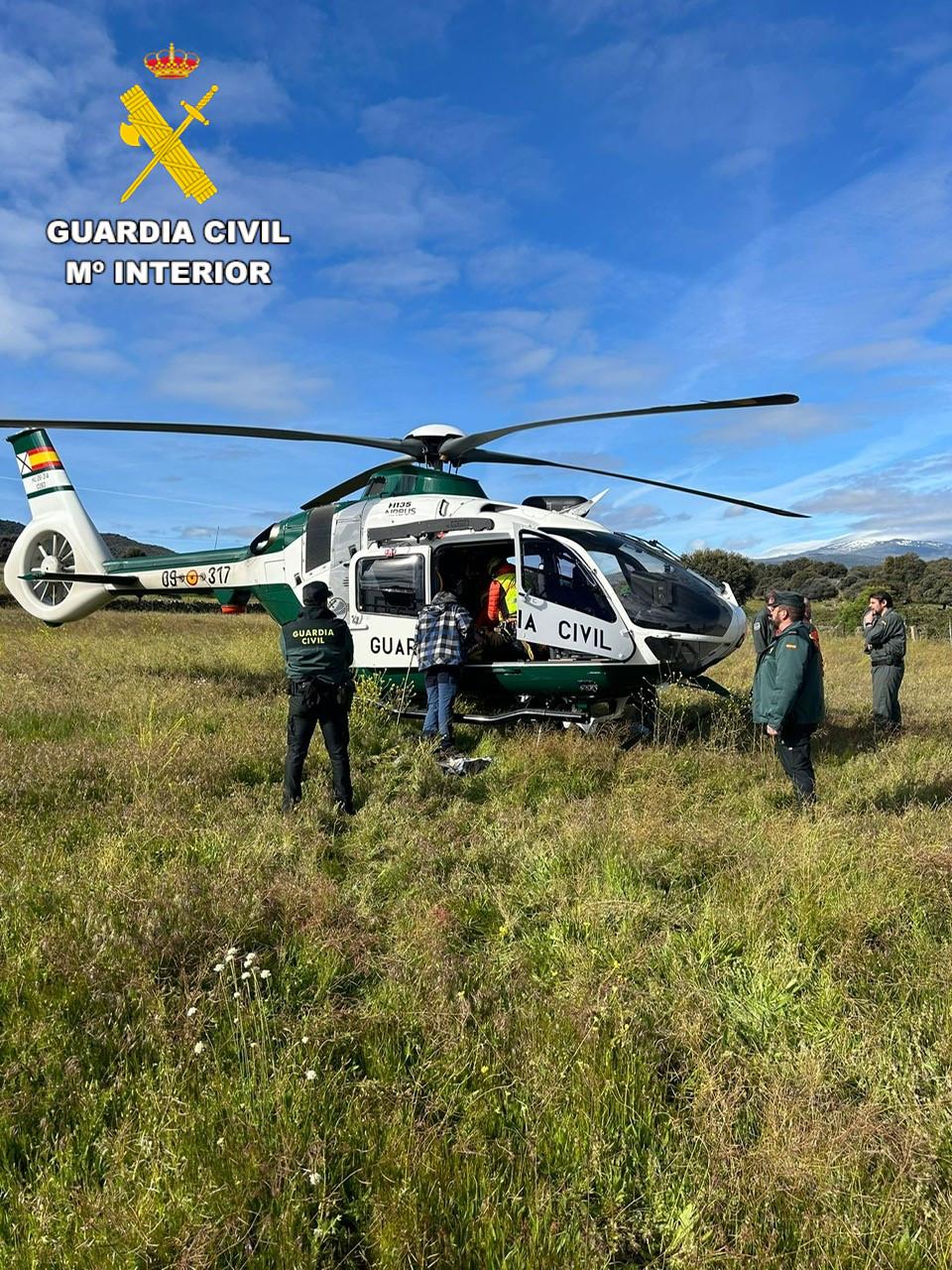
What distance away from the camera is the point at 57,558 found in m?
12.1

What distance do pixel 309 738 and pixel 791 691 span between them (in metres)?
3.69

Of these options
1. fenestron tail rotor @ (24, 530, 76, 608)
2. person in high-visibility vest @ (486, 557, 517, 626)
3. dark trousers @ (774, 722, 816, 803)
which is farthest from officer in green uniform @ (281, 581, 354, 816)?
fenestron tail rotor @ (24, 530, 76, 608)

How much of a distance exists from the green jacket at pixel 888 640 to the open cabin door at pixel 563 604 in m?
4.30

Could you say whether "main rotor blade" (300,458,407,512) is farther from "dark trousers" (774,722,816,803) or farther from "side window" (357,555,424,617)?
"dark trousers" (774,722,816,803)

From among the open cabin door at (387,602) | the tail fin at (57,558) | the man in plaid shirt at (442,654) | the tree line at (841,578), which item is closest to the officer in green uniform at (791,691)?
the man in plaid shirt at (442,654)

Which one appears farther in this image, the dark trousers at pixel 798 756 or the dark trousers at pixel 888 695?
the dark trousers at pixel 888 695

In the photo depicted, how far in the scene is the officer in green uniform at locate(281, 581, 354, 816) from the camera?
5.53 meters

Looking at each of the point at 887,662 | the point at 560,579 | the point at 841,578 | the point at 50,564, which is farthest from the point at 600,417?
the point at 841,578

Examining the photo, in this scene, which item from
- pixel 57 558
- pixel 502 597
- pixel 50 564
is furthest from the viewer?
pixel 57 558

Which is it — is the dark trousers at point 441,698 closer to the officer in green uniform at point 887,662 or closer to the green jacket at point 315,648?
the green jacket at point 315,648

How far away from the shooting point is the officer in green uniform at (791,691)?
548 cm

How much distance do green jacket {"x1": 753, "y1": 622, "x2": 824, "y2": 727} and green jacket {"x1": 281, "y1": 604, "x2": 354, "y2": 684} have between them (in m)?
3.32

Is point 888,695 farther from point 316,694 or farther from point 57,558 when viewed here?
point 57,558

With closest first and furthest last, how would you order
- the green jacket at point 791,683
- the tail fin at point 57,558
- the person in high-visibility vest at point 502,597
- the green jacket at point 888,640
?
the green jacket at point 791,683 < the person in high-visibility vest at point 502,597 < the green jacket at point 888,640 < the tail fin at point 57,558
